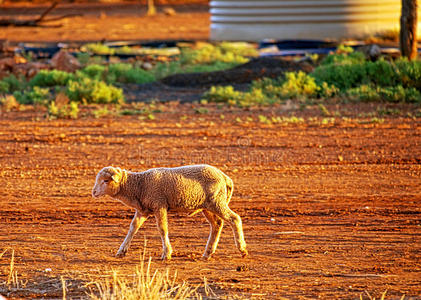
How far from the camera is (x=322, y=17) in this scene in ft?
85.1

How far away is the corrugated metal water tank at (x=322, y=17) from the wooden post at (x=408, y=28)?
28.3 ft

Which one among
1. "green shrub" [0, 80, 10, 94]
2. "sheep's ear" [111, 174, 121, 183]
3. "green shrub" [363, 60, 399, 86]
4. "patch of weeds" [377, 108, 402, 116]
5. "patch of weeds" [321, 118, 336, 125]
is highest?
"sheep's ear" [111, 174, 121, 183]

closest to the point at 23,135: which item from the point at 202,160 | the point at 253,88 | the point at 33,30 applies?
the point at 202,160

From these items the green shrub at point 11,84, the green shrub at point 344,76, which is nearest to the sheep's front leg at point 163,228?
the green shrub at point 344,76

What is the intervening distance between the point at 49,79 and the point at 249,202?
10.6 meters

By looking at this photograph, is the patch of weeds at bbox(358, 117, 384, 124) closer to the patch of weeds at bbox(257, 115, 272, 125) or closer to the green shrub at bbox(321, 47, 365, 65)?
the patch of weeds at bbox(257, 115, 272, 125)

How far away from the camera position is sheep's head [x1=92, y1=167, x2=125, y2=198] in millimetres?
5992

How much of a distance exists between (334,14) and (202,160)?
56.0 ft

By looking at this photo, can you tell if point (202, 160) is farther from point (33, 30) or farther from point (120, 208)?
point (33, 30)

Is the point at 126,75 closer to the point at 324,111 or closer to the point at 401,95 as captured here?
the point at 324,111

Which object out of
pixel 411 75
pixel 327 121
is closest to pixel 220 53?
pixel 411 75

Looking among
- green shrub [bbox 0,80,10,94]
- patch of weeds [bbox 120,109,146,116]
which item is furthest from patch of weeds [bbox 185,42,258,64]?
patch of weeds [bbox 120,109,146,116]

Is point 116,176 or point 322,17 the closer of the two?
point 116,176

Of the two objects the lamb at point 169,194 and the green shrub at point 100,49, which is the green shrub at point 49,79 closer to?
the green shrub at point 100,49
